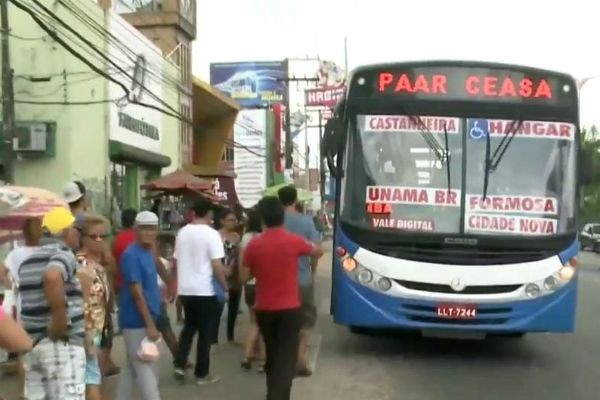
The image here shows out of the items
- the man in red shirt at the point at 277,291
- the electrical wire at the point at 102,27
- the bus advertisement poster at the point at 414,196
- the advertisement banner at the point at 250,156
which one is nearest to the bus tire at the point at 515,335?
the bus advertisement poster at the point at 414,196

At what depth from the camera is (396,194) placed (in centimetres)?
1041

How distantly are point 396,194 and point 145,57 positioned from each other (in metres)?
19.6

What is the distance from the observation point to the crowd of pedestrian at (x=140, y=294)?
18.2 ft

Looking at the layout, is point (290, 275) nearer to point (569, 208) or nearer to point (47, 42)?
point (569, 208)

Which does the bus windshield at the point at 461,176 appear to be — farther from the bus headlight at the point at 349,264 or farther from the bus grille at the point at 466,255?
the bus headlight at the point at 349,264

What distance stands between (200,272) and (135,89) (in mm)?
18980

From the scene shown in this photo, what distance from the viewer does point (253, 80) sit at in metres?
87.3

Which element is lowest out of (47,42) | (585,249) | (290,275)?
(585,249)

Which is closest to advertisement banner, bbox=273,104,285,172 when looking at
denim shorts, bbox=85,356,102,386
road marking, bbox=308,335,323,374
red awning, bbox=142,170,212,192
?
red awning, bbox=142,170,212,192

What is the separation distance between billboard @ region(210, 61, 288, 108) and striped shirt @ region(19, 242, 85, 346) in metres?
80.9

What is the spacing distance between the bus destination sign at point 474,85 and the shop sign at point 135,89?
1371 centimetres

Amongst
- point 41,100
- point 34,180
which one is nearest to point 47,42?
point 41,100

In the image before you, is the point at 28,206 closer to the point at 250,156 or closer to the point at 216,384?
the point at 216,384

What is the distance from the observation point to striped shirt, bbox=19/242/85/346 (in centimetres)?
549
